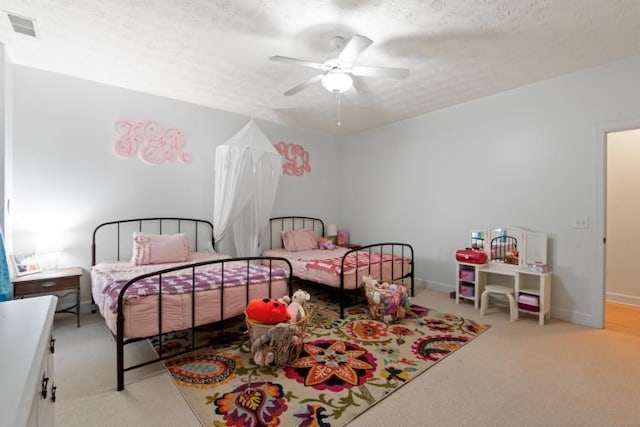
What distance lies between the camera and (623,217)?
4332 millimetres

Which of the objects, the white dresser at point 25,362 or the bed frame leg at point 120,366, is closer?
the white dresser at point 25,362

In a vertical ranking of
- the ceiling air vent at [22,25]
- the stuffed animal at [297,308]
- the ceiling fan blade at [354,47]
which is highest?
the ceiling air vent at [22,25]

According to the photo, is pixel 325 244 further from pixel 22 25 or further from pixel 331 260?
pixel 22 25

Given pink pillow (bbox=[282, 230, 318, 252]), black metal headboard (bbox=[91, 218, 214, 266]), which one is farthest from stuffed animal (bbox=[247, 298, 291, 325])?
pink pillow (bbox=[282, 230, 318, 252])

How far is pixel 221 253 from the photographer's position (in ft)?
15.4

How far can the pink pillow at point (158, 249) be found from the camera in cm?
361

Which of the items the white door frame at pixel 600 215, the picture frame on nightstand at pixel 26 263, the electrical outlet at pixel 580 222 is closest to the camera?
the picture frame on nightstand at pixel 26 263

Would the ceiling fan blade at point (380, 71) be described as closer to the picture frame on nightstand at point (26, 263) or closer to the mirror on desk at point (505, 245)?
A: the mirror on desk at point (505, 245)

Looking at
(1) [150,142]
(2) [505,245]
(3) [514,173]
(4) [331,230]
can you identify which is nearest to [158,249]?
(1) [150,142]

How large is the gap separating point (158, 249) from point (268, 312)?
2010 mm

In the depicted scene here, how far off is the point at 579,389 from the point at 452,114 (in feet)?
12.1

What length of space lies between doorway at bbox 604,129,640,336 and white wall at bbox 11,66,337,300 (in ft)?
19.5

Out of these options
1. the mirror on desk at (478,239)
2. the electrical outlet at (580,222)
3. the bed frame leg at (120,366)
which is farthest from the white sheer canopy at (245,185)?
the electrical outlet at (580,222)

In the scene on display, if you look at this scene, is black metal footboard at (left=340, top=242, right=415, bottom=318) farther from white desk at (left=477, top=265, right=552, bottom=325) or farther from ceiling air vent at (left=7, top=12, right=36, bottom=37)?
ceiling air vent at (left=7, top=12, right=36, bottom=37)
